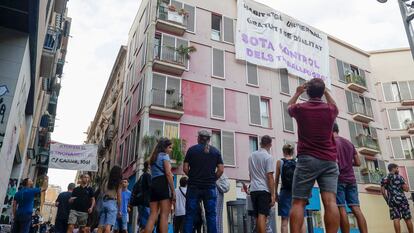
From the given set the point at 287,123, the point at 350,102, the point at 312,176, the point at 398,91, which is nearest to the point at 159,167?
the point at 312,176

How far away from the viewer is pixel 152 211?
228 inches

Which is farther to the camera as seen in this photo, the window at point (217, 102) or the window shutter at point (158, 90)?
the window at point (217, 102)

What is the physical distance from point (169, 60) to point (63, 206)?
14557mm

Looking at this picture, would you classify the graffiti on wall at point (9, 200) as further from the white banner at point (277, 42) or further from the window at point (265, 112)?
the white banner at point (277, 42)

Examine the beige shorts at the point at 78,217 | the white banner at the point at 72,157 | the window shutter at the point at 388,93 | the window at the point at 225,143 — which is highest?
the window shutter at the point at 388,93

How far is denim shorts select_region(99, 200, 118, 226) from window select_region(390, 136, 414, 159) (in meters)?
32.8

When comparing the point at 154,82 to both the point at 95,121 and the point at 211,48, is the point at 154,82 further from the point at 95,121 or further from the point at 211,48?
the point at 95,121

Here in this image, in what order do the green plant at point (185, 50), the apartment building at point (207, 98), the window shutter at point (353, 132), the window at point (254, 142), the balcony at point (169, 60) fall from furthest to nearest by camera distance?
the window shutter at point (353, 132), the window at point (254, 142), the green plant at point (185, 50), the balcony at point (169, 60), the apartment building at point (207, 98)

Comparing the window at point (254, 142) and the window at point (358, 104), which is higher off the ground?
the window at point (358, 104)

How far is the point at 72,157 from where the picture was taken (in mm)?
15641

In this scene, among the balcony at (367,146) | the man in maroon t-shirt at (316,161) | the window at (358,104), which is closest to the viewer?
the man in maroon t-shirt at (316,161)

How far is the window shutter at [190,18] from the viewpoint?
23.9 meters

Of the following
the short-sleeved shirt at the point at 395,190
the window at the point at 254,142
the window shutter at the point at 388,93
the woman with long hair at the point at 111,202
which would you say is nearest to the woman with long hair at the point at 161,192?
the woman with long hair at the point at 111,202

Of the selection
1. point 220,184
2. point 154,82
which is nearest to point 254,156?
point 220,184
